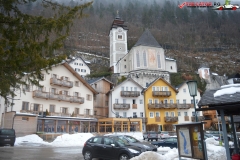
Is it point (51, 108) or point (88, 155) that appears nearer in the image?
point (88, 155)

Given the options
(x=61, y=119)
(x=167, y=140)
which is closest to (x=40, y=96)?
(x=61, y=119)

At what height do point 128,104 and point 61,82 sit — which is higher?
point 61,82

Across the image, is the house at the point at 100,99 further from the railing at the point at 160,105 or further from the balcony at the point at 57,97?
the railing at the point at 160,105

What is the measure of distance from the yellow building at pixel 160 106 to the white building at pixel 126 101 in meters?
1.41

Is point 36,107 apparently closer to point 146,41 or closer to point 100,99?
point 100,99

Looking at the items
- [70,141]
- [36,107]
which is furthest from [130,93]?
[70,141]

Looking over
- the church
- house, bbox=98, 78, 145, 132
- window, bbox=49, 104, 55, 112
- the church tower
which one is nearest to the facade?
the church

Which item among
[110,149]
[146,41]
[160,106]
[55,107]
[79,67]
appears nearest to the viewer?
[110,149]

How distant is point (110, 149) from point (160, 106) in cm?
3577

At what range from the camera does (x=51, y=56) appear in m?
9.44

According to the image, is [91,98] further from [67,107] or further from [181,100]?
[181,100]

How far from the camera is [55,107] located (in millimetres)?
37688

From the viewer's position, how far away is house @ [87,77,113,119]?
1840 inches

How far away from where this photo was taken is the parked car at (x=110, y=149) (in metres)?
12.0
